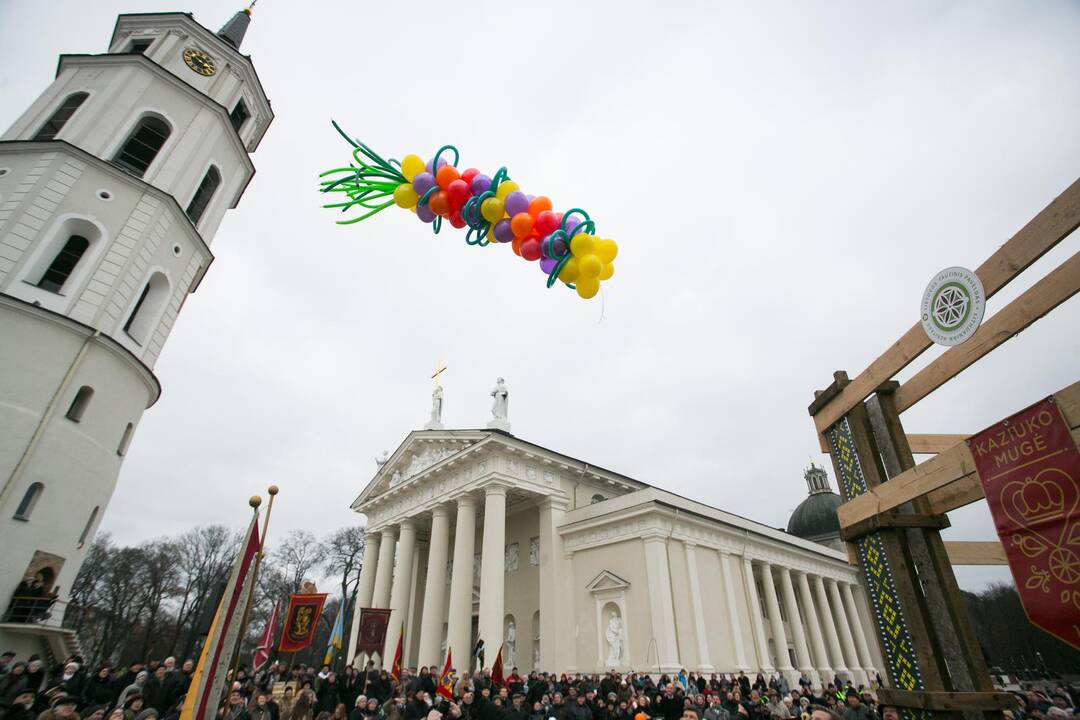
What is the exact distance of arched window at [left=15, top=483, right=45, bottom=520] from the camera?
12.7 metres

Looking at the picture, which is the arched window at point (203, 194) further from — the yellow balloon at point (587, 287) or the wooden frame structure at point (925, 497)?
the wooden frame structure at point (925, 497)

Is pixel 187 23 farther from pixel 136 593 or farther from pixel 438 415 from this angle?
pixel 136 593

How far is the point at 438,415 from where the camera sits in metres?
27.3

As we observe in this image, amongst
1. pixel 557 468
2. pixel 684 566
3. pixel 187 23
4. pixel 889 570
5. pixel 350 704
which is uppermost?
pixel 187 23

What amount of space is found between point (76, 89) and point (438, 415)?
63.9 ft

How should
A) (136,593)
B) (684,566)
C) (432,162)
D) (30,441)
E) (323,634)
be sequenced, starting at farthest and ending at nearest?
(323,634), (136,593), (684,566), (30,441), (432,162)

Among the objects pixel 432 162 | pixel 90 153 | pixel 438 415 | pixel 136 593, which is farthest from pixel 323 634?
pixel 432 162

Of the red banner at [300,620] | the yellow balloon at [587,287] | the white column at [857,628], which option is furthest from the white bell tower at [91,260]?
the white column at [857,628]

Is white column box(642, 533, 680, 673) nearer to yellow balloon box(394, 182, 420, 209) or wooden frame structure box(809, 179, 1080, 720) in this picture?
wooden frame structure box(809, 179, 1080, 720)

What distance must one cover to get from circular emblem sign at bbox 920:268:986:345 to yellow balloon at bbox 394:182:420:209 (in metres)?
5.68

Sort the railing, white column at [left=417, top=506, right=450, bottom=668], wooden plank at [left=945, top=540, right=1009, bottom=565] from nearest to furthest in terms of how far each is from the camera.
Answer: wooden plank at [left=945, top=540, right=1009, bottom=565], the railing, white column at [left=417, top=506, right=450, bottom=668]

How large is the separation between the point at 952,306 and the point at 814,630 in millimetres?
31776

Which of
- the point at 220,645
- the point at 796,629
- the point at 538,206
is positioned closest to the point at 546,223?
the point at 538,206

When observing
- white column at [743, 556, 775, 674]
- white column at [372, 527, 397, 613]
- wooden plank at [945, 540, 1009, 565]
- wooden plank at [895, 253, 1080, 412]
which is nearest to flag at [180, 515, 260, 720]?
wooden plank at [895, 253, 1080, 412]
